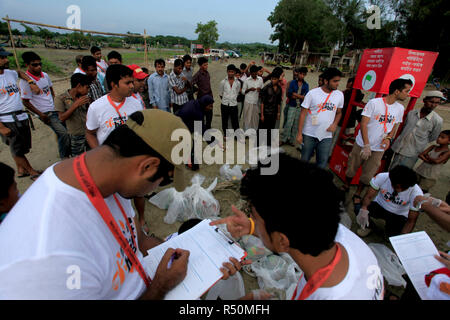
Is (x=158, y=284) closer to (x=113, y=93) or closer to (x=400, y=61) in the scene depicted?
(x=113, y=93)

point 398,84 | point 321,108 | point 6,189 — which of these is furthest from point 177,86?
point 6,189

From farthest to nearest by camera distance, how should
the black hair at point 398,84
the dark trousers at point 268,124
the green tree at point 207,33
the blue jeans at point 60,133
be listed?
the green tree at point 207,33 < the dark trousers at point 268,124 < the blue jeans at point 60,133 < the black hair at point 398,84

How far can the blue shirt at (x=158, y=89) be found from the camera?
5.21 metres

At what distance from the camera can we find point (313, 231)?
0.91 meters

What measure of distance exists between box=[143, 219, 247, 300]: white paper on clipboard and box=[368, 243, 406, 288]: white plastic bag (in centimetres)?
189

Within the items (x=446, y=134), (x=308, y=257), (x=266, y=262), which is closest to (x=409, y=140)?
(x=446, y=134)

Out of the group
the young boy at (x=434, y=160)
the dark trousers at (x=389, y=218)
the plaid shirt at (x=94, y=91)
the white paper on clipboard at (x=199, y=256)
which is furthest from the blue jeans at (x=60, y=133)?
the young boy at (x=434, y=160)

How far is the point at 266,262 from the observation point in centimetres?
234

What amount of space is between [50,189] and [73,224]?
0.53 feet

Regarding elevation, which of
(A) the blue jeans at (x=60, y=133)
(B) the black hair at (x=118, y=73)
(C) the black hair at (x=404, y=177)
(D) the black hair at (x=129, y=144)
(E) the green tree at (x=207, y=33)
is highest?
(E) the green tree at (x=207, y=33)

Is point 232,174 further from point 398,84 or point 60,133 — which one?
point 60,133

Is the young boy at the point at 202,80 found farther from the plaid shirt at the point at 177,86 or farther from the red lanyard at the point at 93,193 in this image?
the red lanyard at the point at 93,193

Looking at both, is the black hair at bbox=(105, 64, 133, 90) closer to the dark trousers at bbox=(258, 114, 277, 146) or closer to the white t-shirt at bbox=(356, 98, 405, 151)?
the white t-shirt at bbox=(356, 98, 405, 151)

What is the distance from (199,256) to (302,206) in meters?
0.87
